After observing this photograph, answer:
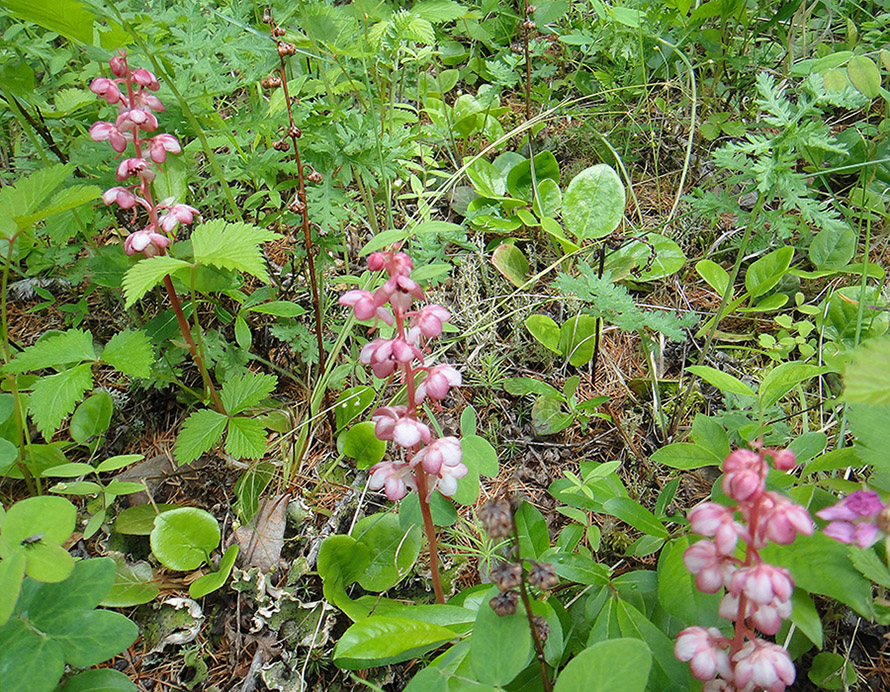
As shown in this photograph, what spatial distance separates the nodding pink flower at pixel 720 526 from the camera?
850 mm

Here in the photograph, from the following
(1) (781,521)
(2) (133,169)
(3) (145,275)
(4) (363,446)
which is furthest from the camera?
(4) (363,446)

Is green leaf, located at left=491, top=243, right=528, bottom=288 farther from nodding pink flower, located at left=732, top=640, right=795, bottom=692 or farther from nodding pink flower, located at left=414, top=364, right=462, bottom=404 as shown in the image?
nodding pink flower, located at left=732, top=640, right=795, bottom=692

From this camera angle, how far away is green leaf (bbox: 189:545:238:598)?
5.13ft

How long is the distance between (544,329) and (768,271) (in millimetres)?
736

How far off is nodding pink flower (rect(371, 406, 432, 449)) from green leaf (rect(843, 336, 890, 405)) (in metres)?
0.66

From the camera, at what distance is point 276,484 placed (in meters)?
1.84

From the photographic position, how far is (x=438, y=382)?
1.16 m

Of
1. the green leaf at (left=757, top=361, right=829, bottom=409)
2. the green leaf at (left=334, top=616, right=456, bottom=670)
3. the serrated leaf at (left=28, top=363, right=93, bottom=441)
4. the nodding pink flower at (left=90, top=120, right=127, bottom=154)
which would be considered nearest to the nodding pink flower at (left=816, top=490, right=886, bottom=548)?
the green leaf at (left=757, top=361, right=829, bottom=409)

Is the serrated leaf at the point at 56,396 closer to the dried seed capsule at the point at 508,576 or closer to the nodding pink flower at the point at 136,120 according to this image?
the nodding pink flower at the point at 136,120

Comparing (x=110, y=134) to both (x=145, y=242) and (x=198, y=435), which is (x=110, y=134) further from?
(x=198, y=435)

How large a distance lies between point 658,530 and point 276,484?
1.07 metres

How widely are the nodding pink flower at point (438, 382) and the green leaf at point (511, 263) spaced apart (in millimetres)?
1131

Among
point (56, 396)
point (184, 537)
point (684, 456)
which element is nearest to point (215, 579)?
point (184, 537)

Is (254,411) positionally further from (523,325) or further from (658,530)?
(658,530)
